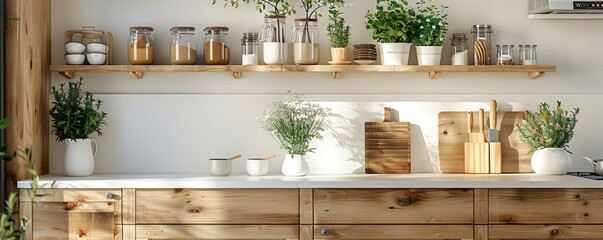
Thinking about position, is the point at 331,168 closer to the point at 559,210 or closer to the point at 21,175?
the point at 559,210

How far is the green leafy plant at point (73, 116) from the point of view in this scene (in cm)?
426

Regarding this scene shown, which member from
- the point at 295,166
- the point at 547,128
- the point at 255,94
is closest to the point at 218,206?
the point at 295,166

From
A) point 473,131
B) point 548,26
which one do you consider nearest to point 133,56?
point 473,131

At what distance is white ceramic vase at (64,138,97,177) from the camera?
13.9 ft

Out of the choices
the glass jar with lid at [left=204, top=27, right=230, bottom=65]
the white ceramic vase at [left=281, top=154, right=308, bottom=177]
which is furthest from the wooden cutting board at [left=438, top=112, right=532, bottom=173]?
the glass jar with lid at [left=204, top=27, right=230, bottom=65]

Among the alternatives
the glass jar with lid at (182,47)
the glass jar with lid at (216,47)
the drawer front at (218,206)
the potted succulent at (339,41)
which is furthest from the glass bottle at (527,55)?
the glass jar with lid at (182,47)

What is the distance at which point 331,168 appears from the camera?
4.51 m

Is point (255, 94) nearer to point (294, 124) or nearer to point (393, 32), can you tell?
point (294, 124)

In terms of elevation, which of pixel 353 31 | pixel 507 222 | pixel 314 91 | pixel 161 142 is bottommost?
pixel 507 222

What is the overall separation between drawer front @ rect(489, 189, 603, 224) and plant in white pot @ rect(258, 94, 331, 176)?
1015mm

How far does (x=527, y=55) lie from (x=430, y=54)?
53cm

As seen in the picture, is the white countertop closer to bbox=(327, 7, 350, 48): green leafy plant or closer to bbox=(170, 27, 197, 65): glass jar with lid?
bbox=(170, 27, 197, 65): glass jar with lid

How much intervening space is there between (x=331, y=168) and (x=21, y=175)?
1614mm

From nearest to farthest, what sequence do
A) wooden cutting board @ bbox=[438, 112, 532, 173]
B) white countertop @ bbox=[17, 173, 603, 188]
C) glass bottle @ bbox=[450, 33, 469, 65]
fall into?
white countertop @ bbox=[17, 173, 603, 188] < glass bottle @ bbox=[450, 33, 469, 65] < wooden cutting board @ bbox=[438, 112, 532, 173]
